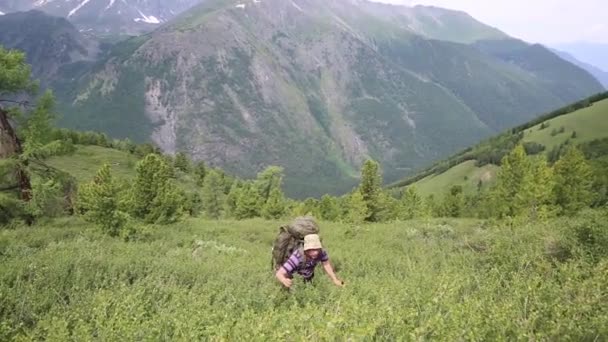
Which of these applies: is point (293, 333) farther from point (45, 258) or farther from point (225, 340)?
point (45, 258)

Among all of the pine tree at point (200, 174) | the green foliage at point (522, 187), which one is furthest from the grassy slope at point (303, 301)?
the pine tree at point (200, 174)

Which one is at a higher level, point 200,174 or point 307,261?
point 307,261

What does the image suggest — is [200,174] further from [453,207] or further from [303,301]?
[303,301]

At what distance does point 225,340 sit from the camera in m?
4.27

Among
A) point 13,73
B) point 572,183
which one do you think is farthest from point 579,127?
point 13,73

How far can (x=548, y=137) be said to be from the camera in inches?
6368

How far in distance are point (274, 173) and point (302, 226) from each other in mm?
61275

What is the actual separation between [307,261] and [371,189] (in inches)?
1569

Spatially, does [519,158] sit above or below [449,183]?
above

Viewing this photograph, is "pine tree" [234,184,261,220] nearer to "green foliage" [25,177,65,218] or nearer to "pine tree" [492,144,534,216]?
"pine tree" [492,144,534,216]

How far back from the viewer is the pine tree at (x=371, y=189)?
46.9 metres

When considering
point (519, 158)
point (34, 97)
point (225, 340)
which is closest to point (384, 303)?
point (225, 340)

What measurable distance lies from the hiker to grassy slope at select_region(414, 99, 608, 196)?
146m

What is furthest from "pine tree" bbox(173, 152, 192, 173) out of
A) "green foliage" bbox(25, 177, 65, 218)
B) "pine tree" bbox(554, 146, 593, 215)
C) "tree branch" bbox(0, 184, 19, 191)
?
"green foliage" bbox(25, 177, 65, 218)
